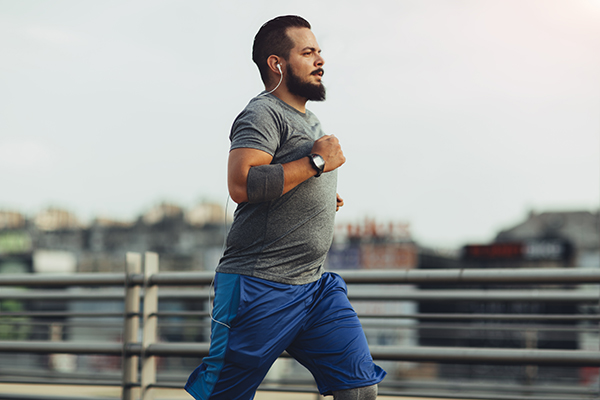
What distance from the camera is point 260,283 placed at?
2.06 m

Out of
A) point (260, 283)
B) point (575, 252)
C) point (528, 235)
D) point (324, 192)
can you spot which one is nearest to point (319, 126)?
point (324, 192)

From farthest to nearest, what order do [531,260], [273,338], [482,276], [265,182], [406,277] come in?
[531,260] → [406,277] → [482,276] → [273,338] → [265,182]

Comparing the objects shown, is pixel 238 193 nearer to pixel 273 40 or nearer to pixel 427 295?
pixel 273 40

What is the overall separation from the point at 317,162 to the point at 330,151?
65 millimetres

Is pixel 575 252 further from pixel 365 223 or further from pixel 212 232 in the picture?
pixel 212 232

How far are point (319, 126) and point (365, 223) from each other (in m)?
50.5

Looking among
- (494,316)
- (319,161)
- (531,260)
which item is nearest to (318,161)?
(319,161)

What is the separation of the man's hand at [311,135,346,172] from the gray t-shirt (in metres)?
0.09

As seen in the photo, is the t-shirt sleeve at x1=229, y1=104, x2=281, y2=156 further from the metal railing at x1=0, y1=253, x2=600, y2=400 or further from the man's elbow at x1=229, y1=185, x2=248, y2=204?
the metal railing at x1=0, y1=253, x2=600, y2=400

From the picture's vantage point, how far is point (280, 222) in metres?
2.09

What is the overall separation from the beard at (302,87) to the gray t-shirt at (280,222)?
0.08m

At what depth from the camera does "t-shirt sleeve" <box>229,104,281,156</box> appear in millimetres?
1997

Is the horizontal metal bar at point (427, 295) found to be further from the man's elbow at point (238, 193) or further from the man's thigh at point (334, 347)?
the man's elbow at point (238, 193)

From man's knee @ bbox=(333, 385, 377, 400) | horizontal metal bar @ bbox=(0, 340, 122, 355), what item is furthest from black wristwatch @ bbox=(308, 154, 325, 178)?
horizontal metal bar @ bbox=(0, 340, 122, 355)
